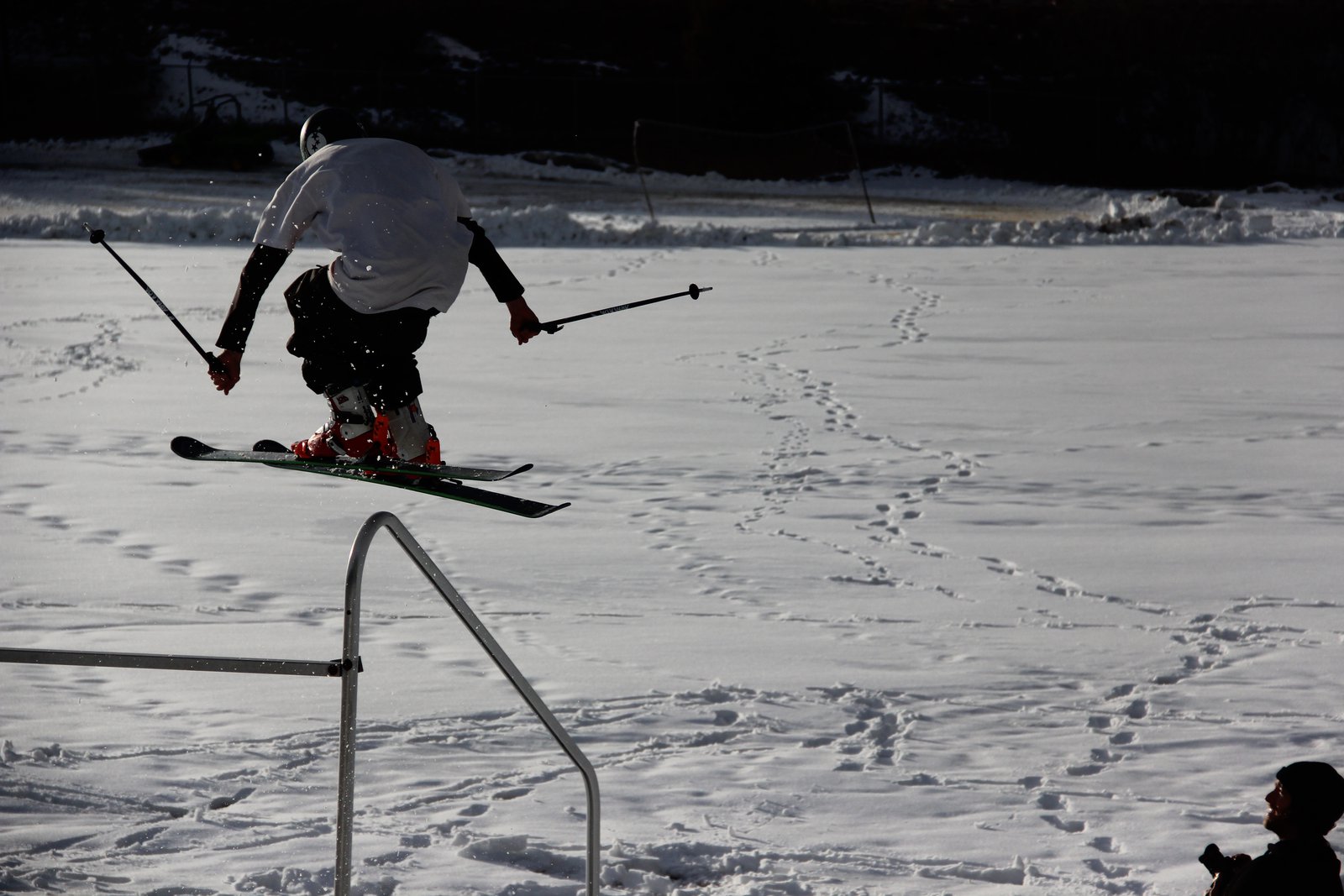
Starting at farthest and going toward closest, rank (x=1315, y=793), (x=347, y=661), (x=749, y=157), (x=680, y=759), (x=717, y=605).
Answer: (x=749, y=157) → (x=717, y=605) → (x=680, y=759) → (x=347, y=661) → (x=1315, y=793)

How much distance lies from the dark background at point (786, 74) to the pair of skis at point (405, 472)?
94.0ft

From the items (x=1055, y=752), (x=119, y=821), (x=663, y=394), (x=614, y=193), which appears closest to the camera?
(x=119, y=821)

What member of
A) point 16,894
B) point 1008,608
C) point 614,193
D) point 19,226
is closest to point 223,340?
point 16,894

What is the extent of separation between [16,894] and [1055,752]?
3.17 meters

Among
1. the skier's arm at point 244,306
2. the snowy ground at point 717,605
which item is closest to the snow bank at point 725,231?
the snowy ground at point 717,605

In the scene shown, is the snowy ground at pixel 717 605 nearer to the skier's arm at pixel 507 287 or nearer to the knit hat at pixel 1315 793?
the knit hat at pixel 1315 793

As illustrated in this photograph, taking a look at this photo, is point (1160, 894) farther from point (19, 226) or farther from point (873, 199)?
point (873, 199)

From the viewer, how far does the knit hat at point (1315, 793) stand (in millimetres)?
2260

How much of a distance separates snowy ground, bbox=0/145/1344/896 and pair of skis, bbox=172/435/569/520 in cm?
198

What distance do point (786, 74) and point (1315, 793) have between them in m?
31.5

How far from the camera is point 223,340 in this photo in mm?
2328

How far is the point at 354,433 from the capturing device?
238 cm

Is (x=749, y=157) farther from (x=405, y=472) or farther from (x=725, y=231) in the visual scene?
(x=405, y=472)

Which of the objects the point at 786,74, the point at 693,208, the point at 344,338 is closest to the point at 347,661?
the point at 344,338
